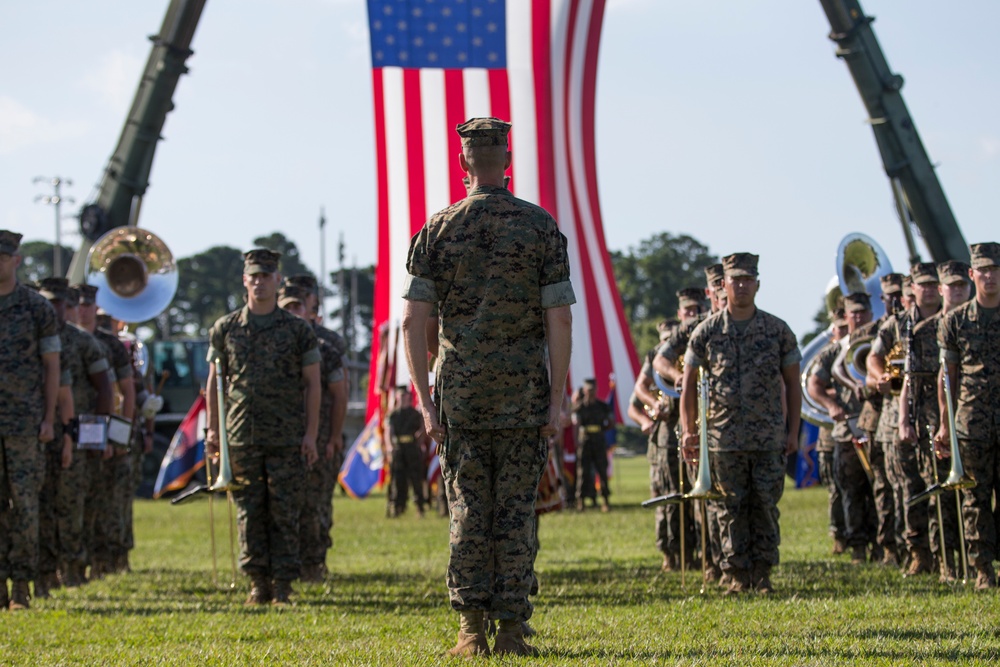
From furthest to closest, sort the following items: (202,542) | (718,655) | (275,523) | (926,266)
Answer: (202,542)
(926,266)
(275,523)
(718,655)

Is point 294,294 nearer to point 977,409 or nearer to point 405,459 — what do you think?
point 977,409

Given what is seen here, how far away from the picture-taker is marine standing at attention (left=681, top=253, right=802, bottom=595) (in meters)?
9.07

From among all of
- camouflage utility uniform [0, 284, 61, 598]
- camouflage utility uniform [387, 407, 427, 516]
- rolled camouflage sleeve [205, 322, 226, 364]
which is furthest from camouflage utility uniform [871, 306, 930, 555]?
camouflage utility uniform [387, 407, 427, 516]

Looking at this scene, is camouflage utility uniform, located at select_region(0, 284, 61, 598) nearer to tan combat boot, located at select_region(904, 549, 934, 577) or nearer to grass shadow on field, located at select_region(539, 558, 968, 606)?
grass shadow on field, located at select_region(539, 558, 968, 606)

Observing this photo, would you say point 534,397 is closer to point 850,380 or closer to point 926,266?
point 926,266

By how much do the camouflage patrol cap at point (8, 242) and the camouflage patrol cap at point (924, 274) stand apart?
6.14m

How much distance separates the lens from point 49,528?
10.7m

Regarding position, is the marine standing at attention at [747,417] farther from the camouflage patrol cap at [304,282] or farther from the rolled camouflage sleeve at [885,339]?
the camouflage patrol cap at [304,282]

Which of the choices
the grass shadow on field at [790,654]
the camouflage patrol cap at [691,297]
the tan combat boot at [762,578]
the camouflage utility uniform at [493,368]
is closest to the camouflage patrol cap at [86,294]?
the camouflage patrol cap at [691,297]

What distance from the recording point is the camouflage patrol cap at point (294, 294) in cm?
1123

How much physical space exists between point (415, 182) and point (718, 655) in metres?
19.3

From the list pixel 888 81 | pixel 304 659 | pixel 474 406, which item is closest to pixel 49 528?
pixel 304 659

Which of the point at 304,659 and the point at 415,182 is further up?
the point at 415,182

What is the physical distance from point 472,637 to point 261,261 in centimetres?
362
